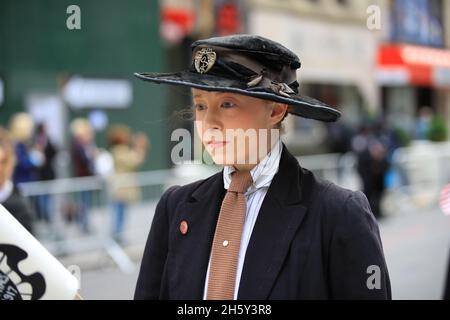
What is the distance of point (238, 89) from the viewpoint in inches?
71.4

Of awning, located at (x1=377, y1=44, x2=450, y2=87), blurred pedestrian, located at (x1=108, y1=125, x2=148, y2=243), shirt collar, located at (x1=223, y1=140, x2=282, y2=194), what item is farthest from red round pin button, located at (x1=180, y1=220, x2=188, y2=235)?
awning, located at (x1=377, y1=44, x2=450, y2=87)

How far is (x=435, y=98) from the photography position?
33.2m

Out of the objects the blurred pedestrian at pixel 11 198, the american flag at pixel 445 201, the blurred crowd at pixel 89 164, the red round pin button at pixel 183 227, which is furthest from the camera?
the blurred crowd at pixel 89 164

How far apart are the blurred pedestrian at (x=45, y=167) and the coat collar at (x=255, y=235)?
6.53 metres

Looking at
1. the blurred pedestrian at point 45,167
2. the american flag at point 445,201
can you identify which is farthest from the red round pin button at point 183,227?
the blurred pedestrian at point 45,167

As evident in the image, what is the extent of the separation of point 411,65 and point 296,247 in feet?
87.6

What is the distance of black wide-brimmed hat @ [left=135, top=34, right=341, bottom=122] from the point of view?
187 cm

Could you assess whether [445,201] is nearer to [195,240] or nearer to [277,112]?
[277,112]

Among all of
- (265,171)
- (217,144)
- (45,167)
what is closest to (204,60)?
(217,144)

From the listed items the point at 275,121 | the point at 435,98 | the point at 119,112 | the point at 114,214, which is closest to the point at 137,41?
the point at 119,112

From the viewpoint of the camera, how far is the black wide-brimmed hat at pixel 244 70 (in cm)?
187

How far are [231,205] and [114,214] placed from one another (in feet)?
23.1

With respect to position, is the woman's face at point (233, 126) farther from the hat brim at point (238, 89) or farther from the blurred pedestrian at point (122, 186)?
the blurred pedestrian at point (122, 186)

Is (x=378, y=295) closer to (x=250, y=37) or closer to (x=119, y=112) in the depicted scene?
(x=250, y=37)
